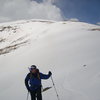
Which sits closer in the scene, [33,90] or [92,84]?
[33,90]

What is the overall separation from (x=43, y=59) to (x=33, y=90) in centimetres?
1096

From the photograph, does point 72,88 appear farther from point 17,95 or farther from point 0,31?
point 0,31

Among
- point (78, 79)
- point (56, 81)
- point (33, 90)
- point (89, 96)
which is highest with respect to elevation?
point (56, 81)

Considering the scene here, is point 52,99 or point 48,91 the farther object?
point 48,91

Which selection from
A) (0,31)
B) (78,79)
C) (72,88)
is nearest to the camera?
(72,88)

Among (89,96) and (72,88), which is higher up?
(72,88)

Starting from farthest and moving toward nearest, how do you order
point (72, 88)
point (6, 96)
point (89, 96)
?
point (6, 96) < point (72, 88) < point (89, 96)

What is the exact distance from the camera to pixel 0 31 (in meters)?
62.5

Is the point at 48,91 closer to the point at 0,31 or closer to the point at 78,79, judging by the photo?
the point at 78,79

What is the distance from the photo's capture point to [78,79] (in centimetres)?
922

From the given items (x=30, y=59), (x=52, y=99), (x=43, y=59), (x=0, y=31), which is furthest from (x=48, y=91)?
(x=0, y=31)

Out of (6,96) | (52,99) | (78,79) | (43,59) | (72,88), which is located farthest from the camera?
(43,59)

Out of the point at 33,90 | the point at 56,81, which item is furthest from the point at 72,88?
the point at 33,90

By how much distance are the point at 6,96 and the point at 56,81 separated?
3442 mm
